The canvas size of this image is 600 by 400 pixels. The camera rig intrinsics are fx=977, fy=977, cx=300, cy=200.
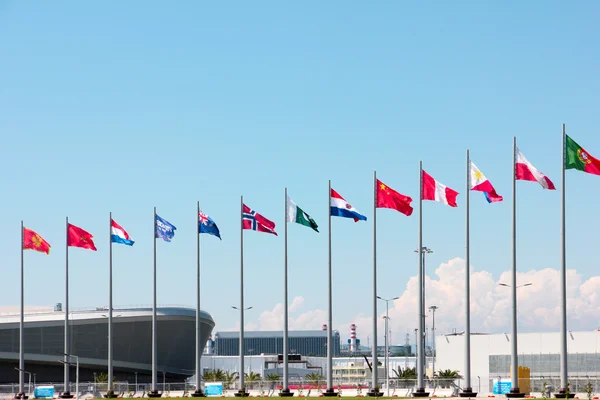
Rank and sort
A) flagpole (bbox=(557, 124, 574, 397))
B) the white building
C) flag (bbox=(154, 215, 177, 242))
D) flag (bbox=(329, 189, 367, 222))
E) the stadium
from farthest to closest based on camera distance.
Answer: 1. the stadium
2. the white building
3. flag (bbox=(154, 215, 177, 242))
4. flag (bbox=(329, 189, 367, 222))
5. flagpole (bbox=(557, 124, 574, 397))

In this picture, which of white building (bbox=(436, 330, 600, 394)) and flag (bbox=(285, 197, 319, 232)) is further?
white building (bbox=(436, 330, 600, 394))

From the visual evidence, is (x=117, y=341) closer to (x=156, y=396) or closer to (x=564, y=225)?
(x=156, y=396)

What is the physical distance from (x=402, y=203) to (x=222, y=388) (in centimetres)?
3012

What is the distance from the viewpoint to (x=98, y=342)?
138250mm

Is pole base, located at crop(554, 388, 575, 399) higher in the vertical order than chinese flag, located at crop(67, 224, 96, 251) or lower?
lower

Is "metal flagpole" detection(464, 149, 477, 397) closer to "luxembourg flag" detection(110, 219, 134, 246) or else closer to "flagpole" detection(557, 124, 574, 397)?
"flagpole" detection(557, 124, 574, 397)

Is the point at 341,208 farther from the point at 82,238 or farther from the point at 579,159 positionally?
the point at 82,238

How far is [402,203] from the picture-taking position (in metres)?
65.2

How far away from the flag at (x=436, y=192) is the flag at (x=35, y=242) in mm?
35017

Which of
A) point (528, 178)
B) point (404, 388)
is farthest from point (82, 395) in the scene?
point (528, 178)

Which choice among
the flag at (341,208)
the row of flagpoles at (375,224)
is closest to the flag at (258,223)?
the row of flagpoles at (375,224)

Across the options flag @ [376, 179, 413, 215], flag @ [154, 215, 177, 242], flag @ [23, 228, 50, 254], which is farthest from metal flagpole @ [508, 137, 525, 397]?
flag @ [23, 228, 50, 254]

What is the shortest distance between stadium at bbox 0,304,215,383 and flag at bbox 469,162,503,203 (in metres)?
85.1

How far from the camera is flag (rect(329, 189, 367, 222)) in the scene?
2719 inches
